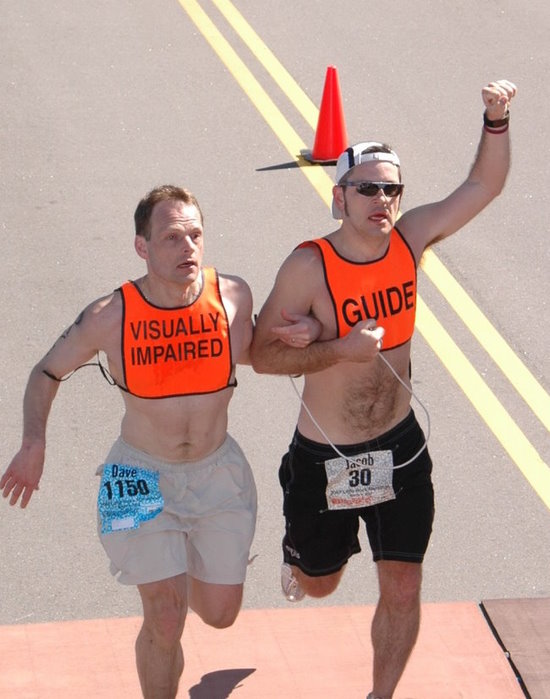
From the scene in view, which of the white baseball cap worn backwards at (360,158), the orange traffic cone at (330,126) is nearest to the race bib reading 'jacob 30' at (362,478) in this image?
the white baseball cap worn backwards at (360,158)

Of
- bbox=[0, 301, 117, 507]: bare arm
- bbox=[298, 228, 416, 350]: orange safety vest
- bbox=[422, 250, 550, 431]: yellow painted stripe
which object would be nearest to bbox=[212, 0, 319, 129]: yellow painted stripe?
bbox=[422, 250, 550, 431]: yellow painted stripe

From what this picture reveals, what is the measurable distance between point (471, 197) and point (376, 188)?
24.5 inches

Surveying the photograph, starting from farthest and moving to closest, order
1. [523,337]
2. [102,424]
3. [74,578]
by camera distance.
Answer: [523,337] < [102,424] < [74,578]

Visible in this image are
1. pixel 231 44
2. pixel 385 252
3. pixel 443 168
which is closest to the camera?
pixel 385 252

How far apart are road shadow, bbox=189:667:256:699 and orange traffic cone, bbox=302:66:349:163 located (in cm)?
603

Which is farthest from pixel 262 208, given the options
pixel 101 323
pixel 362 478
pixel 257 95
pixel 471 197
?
pixel 101 323

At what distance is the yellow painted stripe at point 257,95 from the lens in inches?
458

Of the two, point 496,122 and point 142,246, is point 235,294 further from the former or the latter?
point 496,122

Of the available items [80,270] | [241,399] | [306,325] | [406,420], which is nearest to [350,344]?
[306,325]

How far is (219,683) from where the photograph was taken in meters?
6.57

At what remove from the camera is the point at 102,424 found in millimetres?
8500

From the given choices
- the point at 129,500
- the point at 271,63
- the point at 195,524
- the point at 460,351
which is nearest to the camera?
the point at 129,500

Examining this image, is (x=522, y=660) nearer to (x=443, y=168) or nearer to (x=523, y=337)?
(x=523, y=337)

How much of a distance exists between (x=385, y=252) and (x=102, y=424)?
2747 millimetres
